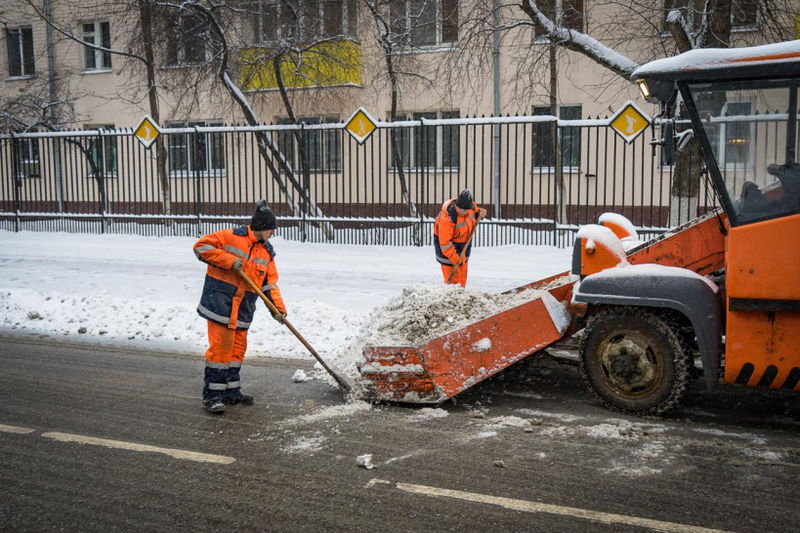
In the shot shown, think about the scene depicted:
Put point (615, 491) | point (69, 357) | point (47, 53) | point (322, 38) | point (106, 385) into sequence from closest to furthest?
point (615, 491) < point (106, 385) < point (69, 357) < point (322, 38) < point (47, 53)

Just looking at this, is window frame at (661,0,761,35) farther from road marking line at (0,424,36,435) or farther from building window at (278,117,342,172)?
road marking line at (0,424,36,435)

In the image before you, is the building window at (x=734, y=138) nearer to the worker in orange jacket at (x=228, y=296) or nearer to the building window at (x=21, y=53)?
the worker in orange jacket at (x=228, y=296)

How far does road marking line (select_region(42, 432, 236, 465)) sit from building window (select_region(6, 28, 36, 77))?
87.3 feet

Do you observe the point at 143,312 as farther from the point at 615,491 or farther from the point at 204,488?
the point at 615,491

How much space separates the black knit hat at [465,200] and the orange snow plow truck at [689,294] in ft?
8.96

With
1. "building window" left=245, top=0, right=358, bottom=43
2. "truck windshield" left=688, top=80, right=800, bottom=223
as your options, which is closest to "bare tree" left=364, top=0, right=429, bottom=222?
"building window" left=245, top=0, right=358, bottom=43

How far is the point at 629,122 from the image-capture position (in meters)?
12.9

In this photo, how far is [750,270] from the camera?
4.93m

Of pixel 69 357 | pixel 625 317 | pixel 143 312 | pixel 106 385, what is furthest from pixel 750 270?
pixel 143 312

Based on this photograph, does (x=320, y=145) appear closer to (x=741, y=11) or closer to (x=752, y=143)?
(x=741, y=11)

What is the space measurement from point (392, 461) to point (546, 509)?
111 centimetres

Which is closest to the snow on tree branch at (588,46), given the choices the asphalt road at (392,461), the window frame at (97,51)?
the asphalt road at (392,461)

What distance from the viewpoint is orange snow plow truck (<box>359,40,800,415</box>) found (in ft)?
16.1

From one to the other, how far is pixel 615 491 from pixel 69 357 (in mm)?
5872
